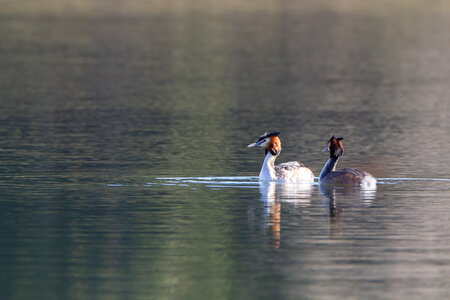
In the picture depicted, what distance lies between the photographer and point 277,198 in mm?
21297

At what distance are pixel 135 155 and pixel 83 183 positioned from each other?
4.52 m

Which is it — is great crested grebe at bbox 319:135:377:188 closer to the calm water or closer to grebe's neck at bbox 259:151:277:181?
the calm water

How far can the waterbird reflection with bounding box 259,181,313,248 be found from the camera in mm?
17891

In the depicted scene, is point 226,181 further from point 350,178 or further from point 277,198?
point 350,178

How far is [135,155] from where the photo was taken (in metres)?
27.1

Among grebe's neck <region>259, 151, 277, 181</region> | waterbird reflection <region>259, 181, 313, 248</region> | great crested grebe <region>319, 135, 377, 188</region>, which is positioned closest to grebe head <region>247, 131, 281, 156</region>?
grebe's neck <region>259, 151, 277, 181</region>

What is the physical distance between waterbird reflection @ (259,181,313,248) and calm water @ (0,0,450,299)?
58 mm

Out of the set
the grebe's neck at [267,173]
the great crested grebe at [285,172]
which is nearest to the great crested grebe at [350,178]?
the great crested grebe at [285,172]

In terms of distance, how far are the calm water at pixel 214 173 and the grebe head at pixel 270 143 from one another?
0.77 m

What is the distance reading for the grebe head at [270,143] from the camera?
24.1 m

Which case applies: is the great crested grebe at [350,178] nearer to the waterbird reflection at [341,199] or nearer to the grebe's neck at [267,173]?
the waterbird reflection at [341,199]

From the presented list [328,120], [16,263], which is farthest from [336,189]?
[328,120]

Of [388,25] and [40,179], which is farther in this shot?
[388,25]

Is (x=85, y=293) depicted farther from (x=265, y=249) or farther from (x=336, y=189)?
(x=336, y=189)
